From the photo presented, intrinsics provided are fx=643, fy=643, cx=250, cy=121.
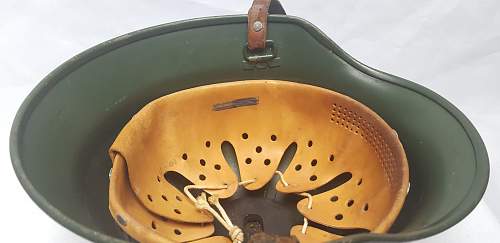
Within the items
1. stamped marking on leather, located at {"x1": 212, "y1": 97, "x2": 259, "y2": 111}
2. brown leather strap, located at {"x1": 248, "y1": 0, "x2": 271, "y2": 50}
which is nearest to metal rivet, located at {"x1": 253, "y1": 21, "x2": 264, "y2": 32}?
brown leather strap, located at {"x1": 248, "y1": 0, "x2": 271, "y2": 50}

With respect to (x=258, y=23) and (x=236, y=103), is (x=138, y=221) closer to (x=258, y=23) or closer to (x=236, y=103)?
(x=236, y=103)

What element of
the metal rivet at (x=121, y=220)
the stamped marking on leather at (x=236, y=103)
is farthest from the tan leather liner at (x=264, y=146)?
the metal rivet at (x=121, y=220)

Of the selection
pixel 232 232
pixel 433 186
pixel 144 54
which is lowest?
pixel 232 232

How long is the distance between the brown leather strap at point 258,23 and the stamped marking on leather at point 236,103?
0.10 m

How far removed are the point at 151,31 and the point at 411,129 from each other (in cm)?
49

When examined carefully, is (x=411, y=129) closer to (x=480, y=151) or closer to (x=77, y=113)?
(x=480, y=151)

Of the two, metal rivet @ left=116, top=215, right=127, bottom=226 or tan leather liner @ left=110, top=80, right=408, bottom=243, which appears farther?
tan leather liner @ left=110, top=80, right=408, bottom=243

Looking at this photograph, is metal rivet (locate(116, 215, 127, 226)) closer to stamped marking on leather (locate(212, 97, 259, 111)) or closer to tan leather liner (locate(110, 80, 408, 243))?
tan leather liner (locate(110, 80, 408, 243))

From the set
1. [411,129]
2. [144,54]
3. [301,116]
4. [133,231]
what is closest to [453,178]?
[411,129]

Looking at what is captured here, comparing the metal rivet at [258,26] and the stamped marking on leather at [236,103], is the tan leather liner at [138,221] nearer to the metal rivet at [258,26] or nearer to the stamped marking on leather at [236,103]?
the stamped marking on leather at [236,103]

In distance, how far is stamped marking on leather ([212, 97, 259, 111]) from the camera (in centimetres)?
119

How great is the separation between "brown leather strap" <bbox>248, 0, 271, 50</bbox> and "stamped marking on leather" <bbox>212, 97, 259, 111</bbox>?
0.10m

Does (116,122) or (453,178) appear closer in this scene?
(453,178)

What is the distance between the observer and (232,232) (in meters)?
1.05
